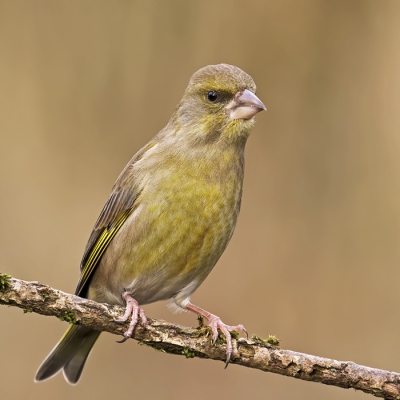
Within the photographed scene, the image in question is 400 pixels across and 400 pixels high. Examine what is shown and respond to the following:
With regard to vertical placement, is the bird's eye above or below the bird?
above

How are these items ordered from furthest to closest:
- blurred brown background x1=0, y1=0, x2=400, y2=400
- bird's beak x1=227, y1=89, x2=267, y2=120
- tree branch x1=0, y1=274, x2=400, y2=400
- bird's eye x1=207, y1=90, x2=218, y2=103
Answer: blurred brown background x1=0, y1=0, x2=400, y2=400 < bird's eye x1=207, y1=90, x2=218, y2=103 < bird's beak x1=227, y1=89, x2=267, y2=120 < tree branch x1=0, y1=274, x2=400, y2=400

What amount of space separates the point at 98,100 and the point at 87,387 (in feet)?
8.31

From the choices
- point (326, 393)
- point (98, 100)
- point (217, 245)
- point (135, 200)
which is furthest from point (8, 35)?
point (326, 393)

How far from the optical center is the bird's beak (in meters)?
3.80

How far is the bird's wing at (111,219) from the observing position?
4.12m

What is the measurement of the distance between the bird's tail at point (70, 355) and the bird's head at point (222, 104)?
1600 millimetres

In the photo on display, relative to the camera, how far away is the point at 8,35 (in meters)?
5.96

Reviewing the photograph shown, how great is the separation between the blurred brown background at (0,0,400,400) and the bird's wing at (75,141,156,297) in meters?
1.13

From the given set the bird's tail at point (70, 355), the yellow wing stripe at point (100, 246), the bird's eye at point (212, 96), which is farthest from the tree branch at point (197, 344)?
the bird's eye at point (212, 96)

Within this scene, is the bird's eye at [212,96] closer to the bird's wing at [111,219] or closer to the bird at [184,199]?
the bird at [184,199]

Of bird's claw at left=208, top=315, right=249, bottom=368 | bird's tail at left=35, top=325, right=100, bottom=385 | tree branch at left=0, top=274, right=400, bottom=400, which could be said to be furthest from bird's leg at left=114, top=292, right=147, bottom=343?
bird's tail at left=35, top=325, right=100, bottom=385

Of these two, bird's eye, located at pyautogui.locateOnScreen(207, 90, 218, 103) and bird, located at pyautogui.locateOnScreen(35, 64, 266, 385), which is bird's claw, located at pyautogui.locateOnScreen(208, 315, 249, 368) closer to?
bird, located at pyautogui.locateOnScreen(35, 64, 266, 385)

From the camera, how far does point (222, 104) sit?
3.97m

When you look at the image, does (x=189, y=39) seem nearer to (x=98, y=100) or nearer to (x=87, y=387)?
(x=98, y=100)
